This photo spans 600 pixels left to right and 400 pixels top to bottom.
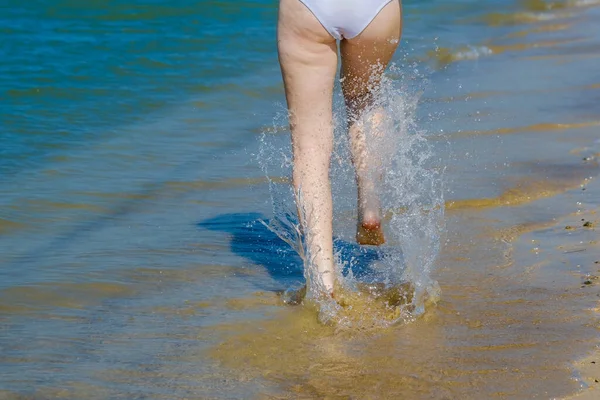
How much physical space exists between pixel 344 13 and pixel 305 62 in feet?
0.76

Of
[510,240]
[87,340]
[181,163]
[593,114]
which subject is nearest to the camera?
[87,340]

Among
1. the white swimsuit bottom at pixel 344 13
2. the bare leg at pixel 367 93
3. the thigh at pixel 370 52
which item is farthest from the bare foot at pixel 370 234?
the white swimsuit bottom at pixel 344 13

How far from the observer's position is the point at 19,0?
493 inches

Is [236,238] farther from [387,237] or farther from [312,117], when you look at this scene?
[312,117]

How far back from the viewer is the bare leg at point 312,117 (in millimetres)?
3715

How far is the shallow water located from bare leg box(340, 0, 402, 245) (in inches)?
8.4

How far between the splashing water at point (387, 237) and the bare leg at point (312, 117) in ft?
0.19

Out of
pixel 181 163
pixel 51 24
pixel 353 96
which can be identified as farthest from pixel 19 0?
pixel 353 96

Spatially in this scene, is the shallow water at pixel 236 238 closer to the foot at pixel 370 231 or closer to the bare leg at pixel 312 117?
the foot at pixel 370 231

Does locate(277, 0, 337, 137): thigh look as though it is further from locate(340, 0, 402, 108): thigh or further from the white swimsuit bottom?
locate(340, 0, 402, 108): thigh

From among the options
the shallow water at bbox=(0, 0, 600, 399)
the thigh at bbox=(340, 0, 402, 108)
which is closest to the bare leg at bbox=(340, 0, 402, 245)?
the thigh at bbox=(340, 0, 402, 108)

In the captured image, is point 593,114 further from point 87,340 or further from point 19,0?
point 19,0

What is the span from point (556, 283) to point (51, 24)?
889 cm

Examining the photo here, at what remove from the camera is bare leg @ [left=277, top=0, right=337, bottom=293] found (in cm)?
371
